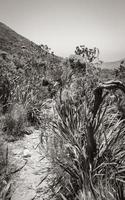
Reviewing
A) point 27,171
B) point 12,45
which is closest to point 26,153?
point 27,171

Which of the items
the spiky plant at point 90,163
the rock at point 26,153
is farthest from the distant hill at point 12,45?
the spiky plant at point 90,163

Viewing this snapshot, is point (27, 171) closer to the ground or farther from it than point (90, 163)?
closer to the ground

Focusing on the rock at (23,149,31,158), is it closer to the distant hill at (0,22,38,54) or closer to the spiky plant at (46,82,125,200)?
the spiky plant at (46,82,125,200)

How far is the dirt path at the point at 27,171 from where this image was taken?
281 centimetres

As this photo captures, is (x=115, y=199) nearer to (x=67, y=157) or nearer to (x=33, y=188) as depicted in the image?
(x=67, y=157)

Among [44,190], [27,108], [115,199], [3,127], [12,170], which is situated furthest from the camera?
[27,108]

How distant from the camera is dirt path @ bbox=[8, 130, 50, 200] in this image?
111 inches

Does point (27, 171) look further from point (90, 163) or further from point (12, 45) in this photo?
point (12, 45)

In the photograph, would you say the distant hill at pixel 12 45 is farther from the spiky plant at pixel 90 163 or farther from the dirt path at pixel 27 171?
the spiky plant at pixel 90 163

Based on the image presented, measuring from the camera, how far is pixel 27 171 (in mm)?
3365

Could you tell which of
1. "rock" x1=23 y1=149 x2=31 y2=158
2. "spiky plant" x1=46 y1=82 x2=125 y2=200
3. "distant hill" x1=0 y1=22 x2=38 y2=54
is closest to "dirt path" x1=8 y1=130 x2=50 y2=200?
"rock" x1=23 y1=149 x2=31 y2=158

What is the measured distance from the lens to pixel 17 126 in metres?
4.66

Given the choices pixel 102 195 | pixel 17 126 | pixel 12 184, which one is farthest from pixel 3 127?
pixel 102 195

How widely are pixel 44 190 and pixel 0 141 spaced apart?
53.7 inches
